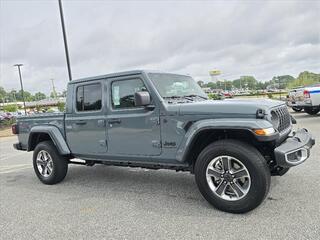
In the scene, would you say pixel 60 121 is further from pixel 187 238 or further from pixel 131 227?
pixel 187 238

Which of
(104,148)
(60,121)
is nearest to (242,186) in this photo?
(104,148)

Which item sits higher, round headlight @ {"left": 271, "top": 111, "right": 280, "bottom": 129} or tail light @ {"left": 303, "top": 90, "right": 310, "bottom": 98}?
round headlight @ {"left": 271, "top": 111, "right": 280, "bottom": 129}

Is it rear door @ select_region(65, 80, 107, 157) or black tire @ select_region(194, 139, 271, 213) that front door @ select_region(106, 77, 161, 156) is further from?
black tire @ select_region(194, 139, 271, 213)

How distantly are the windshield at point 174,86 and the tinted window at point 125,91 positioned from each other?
0.24m

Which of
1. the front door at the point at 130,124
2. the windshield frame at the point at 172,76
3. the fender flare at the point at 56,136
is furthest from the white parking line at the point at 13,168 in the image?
the windshield frame at the point at 172,76

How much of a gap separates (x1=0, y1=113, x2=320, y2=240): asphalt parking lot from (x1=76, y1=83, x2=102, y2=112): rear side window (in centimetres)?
139

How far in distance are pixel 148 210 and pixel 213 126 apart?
1417mm

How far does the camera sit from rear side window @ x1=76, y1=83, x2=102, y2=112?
16.9ft

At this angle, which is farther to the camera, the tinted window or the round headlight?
the tinted window

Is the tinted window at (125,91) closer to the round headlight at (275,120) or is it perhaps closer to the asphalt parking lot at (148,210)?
the asphalt parking lot at (148,210)

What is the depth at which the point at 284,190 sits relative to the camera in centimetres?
445

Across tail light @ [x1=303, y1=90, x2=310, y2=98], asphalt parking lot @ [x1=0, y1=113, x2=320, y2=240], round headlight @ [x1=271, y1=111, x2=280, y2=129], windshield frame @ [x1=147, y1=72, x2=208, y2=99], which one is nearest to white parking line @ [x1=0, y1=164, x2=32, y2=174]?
asphalt parking lot @ [x1=0, y1=113, x2=320, y2=240]

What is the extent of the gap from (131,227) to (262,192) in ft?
5.15

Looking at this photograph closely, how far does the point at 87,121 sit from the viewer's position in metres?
5.22
